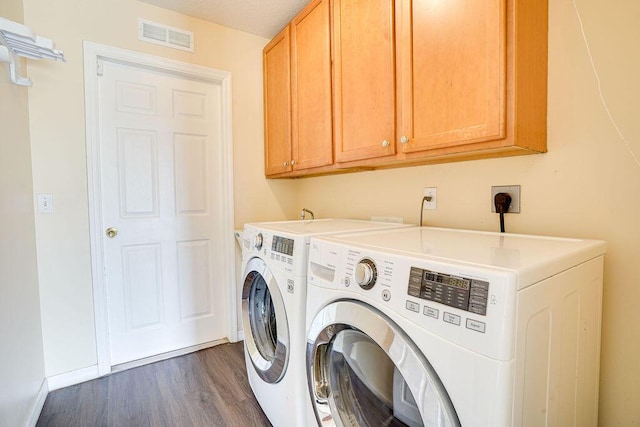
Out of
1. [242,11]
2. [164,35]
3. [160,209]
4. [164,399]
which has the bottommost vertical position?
[164,399]

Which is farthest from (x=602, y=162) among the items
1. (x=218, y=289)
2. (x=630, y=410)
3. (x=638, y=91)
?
(x=218, y=289)

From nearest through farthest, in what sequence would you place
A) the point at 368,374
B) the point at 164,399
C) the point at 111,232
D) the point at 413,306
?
the point at 413,306 → the point at 368,374 → the point at 164,399 → the point at 111,232

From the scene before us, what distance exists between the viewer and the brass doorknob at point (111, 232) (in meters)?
2.02

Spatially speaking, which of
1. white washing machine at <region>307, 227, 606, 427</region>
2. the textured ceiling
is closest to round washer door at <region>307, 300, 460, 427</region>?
white washing machine at <region>307, 227, 606, 427</region>

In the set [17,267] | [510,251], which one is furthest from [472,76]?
[17,267]

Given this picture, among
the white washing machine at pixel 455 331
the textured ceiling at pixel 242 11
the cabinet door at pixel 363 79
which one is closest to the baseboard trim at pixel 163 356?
the white washing machine at pixel 455 331

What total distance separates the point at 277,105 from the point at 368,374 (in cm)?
196

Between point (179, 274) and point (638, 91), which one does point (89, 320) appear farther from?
point (638, 91)

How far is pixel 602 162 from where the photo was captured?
3.46ft

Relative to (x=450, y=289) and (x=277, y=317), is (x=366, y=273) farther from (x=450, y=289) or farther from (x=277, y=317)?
(x=277, y=317)

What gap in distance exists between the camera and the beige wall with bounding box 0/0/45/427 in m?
1.27

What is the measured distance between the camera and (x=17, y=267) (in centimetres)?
143

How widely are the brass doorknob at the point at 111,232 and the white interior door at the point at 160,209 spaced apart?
0.04ft

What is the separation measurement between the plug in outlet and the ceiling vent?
6.30ft
